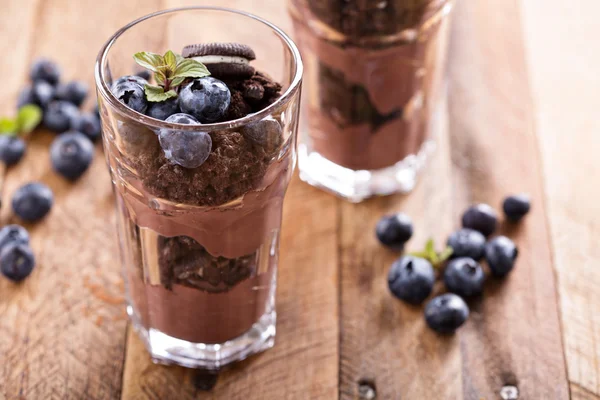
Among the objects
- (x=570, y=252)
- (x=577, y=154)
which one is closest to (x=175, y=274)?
(x=570, y=252)

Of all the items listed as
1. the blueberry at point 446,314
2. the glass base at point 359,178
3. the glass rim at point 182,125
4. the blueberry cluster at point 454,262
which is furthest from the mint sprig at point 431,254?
the glass rim at point 182,125

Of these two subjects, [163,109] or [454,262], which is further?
[454,262]

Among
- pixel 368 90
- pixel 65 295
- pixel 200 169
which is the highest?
pixel 200 169

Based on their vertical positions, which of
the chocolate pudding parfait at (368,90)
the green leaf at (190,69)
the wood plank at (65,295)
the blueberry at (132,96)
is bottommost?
the wood plank at (65,295)

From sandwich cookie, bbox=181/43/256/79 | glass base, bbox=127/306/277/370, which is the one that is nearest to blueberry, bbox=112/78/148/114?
sandwich cookie, bbox=181/43/256/79

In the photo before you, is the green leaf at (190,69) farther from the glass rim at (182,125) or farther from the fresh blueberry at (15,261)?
the fresh blueberry at (15,261)

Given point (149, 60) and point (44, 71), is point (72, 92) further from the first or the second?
point (149, 60)

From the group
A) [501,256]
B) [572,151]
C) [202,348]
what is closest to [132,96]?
[202,348]

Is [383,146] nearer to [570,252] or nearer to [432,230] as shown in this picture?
[432,230]
